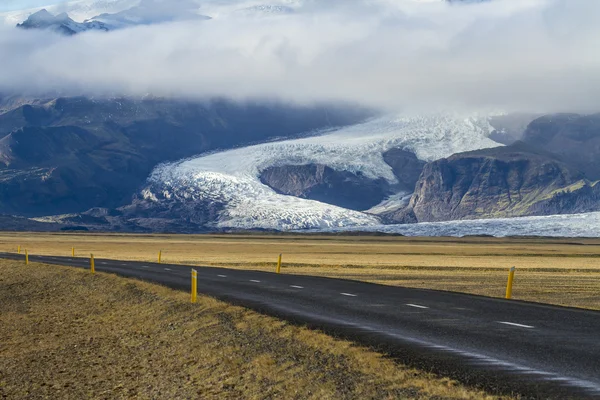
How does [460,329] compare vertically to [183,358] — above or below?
above

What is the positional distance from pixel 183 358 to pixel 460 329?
7.41 meters

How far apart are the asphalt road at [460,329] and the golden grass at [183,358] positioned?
966mm

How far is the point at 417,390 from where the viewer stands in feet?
50.2

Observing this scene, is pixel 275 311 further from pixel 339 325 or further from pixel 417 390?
pixel 417 390

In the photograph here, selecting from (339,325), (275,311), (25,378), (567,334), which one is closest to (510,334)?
(567,334)

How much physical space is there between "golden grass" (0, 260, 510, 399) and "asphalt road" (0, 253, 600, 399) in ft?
3.17

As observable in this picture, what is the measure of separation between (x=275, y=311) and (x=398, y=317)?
13.4 feet

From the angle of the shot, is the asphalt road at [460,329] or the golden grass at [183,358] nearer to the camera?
the asphalt road at [460,329]

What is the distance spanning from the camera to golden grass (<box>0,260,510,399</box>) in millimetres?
16547

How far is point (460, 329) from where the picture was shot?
22766mm

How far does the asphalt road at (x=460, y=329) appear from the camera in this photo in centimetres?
1603

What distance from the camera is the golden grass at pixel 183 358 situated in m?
16.5

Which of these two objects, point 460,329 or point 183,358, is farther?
point 460,329

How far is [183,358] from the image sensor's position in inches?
844
